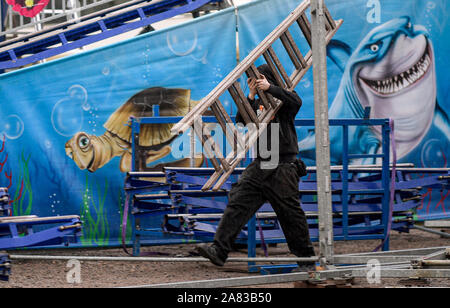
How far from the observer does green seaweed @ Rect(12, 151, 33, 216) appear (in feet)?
30.4

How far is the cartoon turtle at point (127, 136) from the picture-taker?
939 centimetres

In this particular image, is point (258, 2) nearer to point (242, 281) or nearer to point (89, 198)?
point (89, 198)

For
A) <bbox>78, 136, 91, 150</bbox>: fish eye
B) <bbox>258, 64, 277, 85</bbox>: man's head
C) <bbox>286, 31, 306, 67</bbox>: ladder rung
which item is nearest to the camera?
<bbox>258, 64, 277, 85</bbox>: man's head

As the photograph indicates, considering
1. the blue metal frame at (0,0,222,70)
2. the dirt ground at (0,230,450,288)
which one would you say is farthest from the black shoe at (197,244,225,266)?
the blue metal frame at (0,0,222,70)

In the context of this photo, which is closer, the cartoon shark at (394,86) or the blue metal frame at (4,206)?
the blue metal frame at (4,206)

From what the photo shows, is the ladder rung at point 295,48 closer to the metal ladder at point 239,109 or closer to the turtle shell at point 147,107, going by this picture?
the metal ladder at point 239,109

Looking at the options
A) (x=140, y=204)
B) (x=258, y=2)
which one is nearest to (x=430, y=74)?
(x=258, y=2)

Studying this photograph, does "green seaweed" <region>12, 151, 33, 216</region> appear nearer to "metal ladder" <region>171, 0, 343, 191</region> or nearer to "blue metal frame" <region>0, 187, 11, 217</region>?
"blue metal frame" <region>0, 187, 11, 217</region>

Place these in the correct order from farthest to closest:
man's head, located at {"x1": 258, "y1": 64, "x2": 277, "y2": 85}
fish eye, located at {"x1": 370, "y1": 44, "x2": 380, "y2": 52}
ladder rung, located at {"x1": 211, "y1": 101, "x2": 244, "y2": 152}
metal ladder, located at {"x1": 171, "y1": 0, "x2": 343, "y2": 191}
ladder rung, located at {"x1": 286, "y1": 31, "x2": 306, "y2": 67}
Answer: fish eye, located at {"x1": 370, "y1": 44, "x2": 380, "y2": 52} < ladder rung, located at {"x1": 286, "y1": 31, "x2": 306, "y2": 67} < man's head, located at {"x1": 258, "y1": 64, "x2": 277, "y2": 85} < ladder rung, located at {"x1": 211, "y1": 101, "x2": 244, "y2": 152} < metal ladder, located at {"x1": 171, "y1": 0, "x2": 343, "y2": 191}

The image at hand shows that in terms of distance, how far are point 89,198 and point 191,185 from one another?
1389 millimetres

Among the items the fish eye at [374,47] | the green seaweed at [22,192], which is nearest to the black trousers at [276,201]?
the green seaweed at [22,192]

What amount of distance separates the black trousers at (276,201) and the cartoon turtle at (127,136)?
3.46 meters

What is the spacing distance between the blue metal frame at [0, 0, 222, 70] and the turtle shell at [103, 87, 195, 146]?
1686mm

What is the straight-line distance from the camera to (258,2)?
371 inches
